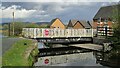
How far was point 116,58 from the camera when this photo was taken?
2767cm

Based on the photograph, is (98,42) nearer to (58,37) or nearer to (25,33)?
(58,37)

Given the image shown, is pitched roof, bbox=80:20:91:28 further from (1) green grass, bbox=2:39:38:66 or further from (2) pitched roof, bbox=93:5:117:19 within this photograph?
(1) green grass, bbox=2:39:38:66

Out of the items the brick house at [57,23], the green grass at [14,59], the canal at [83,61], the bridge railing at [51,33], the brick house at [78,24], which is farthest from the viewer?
the brick house at [57,23]

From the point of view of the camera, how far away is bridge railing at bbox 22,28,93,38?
5075cm

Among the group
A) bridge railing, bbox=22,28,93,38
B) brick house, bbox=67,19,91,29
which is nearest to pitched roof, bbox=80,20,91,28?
brick house, bbox=67,19,91,29

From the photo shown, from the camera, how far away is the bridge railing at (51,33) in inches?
1998

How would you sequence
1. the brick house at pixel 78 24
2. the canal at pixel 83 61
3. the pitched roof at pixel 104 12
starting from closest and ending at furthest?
the canal at pixel 83 61
the pitched roof at pixel 104 12
the brick house at pixel 78 24

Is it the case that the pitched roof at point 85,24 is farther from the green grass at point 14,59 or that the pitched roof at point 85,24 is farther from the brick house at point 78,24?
the green grass at point 14,59

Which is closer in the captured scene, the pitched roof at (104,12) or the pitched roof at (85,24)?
the pitched roof at (104,12)

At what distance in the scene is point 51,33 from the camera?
171ft

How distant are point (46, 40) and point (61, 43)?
416 cm

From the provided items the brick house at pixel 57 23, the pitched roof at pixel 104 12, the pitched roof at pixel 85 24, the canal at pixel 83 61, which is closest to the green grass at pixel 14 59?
the canal at pixel 83 61

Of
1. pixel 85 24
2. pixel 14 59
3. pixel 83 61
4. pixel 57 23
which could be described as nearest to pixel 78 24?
pixel 85 24

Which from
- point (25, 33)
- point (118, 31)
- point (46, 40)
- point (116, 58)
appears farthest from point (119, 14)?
point (25, 33)
